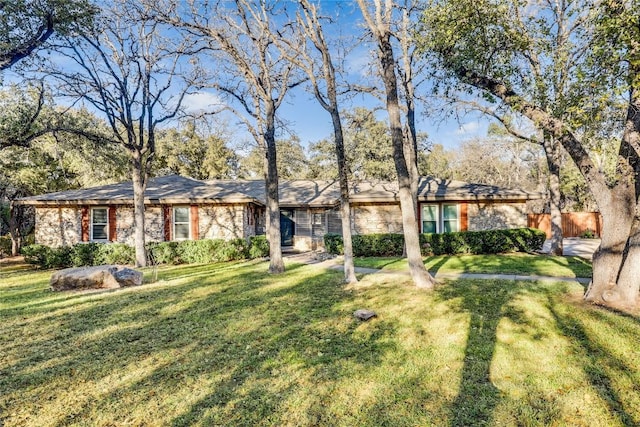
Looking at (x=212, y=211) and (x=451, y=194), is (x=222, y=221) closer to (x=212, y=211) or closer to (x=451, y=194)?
(x=212, y=211)

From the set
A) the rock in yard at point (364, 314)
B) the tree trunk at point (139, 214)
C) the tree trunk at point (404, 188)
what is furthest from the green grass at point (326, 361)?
the tree trunk at point (139, 214)

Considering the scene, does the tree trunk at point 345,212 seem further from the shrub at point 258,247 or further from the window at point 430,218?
the window at point 430,218

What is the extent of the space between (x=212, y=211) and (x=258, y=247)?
289cm

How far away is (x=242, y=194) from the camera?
598 inches

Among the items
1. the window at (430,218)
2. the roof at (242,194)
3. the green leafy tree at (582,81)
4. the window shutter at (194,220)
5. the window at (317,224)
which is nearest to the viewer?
the green leafy tree at (582,81)

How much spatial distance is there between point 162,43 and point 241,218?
23.7 ft

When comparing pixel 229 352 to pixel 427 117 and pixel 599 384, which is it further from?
pixel 427 117

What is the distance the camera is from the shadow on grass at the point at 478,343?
3072mm

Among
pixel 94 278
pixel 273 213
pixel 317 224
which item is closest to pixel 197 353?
pixel 94 278

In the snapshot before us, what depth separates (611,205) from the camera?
5.81m

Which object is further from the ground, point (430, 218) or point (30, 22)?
point (30, 22)

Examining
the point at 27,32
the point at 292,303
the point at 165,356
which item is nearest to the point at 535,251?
the point at 292,303

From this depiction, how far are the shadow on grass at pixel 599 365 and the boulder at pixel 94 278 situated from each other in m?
9.37

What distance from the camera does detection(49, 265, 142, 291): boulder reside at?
865 centimetres
